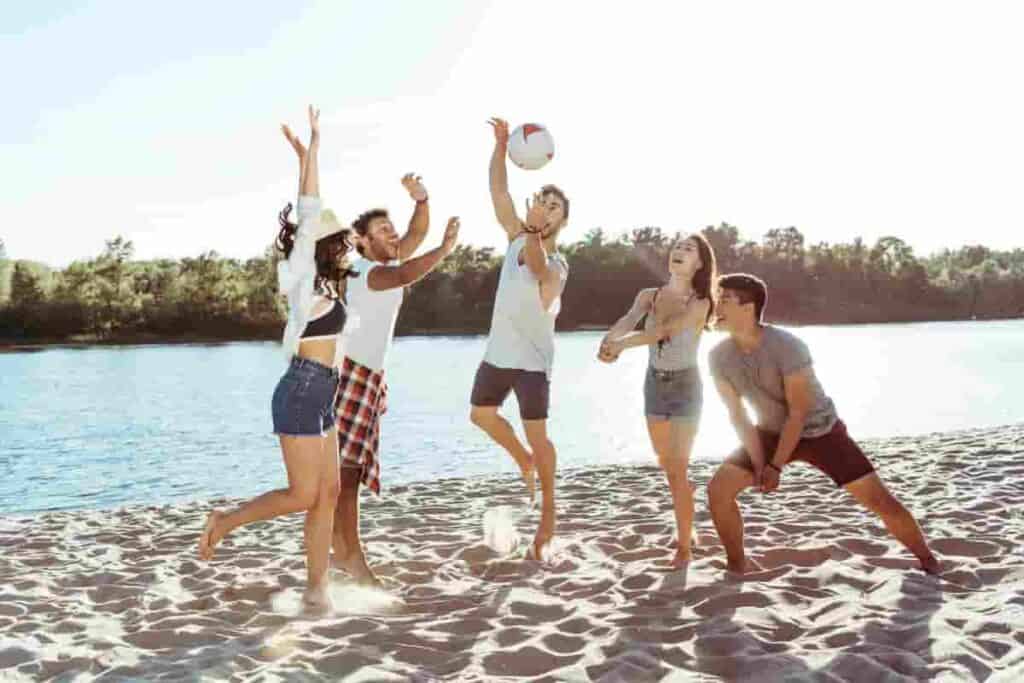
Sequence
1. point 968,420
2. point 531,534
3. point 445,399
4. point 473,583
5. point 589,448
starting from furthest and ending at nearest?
point 445,399 → point 968,420 → point 589,448 → point 531,534 → point 473,583

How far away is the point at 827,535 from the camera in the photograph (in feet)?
19.3

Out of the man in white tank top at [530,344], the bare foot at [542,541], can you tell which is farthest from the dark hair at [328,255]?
the bare foot at [542,541]

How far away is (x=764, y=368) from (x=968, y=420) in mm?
14926

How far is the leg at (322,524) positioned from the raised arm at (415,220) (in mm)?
1171

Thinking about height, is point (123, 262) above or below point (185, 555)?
above

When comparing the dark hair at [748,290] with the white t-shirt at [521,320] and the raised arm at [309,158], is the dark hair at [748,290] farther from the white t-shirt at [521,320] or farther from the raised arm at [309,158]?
the raised arm at [309,158]

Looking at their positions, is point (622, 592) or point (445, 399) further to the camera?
point (445, 399)

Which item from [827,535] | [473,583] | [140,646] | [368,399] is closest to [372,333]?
[368,399]

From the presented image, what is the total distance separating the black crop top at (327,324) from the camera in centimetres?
434

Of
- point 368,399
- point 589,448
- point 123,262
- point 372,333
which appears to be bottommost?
point 589,448

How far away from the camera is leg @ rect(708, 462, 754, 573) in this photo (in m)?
4.99

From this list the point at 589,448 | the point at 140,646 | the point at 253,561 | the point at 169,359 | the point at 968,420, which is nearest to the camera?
the point at 140,646

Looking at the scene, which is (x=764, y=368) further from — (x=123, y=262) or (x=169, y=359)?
(x=123, y=262)

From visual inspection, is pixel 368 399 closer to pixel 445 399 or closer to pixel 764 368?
pixel 764 368
